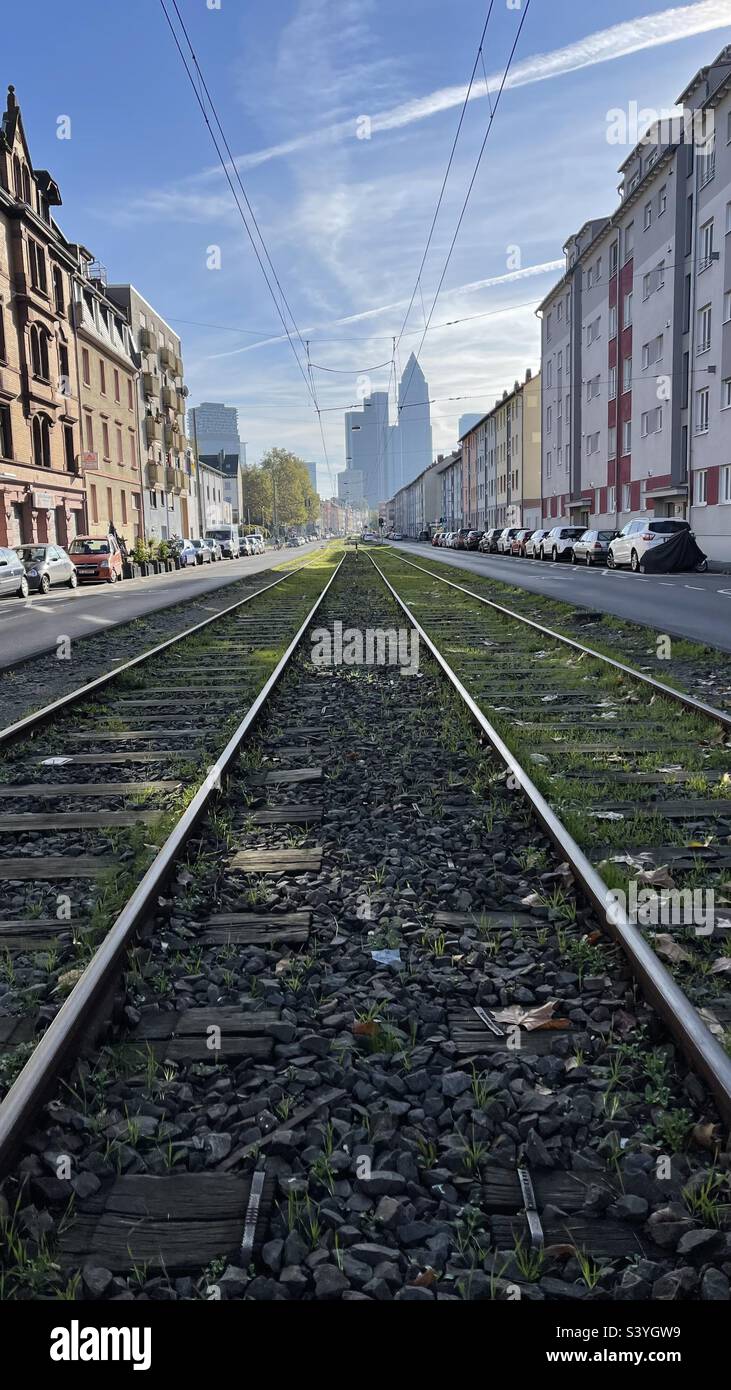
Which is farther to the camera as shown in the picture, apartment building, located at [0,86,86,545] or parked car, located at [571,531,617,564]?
apartment building, located at [0,86,86,545]

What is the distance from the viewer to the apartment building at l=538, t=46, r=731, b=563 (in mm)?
33688

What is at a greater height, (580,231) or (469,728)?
(580,231)

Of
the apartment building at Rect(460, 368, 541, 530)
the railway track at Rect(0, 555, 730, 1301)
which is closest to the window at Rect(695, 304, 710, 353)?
the apartment building at Rect(460, 368, 541, 530)

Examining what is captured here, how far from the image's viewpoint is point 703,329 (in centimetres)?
3603

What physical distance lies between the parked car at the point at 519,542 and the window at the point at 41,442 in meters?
24.6

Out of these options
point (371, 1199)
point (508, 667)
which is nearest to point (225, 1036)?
point (371, 1199)

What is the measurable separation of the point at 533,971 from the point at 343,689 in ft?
21.8

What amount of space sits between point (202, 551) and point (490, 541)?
18.7 m

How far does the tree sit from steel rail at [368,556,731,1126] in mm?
139075

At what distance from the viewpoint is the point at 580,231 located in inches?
2185

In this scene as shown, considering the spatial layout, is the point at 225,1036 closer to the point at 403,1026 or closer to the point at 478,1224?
the point at 403,1026

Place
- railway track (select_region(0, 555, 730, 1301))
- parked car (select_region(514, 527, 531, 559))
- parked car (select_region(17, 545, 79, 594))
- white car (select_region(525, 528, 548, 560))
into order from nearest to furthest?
railway track (select_region(0, 555, 730, 1301)) < parked car (select_region(17, 545, 79, 594)) < white car (select_region(525, 528, 548, 560)) < parked car (select_region(514, 527, 531, 559))

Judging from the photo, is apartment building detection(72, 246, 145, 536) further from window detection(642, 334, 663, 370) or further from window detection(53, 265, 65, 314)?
window detection(642, 334, 663, 370)

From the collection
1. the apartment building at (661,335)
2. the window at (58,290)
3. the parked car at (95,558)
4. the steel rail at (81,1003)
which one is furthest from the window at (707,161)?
the steel rail at (81,1003)
